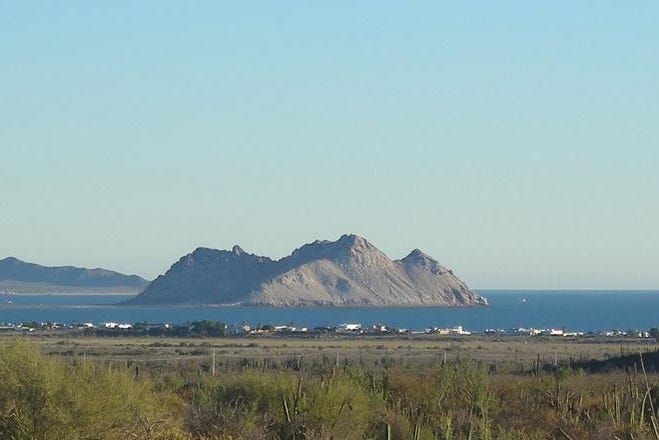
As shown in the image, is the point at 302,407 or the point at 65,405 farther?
the point at 302,407

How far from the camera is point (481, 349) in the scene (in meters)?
93.1

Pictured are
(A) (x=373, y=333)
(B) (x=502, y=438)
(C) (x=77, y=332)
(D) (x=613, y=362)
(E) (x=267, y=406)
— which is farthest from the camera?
(A) (x=373, y=333)

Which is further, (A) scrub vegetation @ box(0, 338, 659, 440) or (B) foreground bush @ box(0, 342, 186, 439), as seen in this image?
(A) scrub vegetation @ box(0, 338, 659, 440)

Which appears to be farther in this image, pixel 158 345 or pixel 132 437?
pixel 158 345

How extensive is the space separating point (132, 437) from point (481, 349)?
70865mm

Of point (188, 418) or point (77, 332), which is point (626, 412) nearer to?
point (188, 418)

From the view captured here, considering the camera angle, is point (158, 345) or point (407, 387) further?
point (158, 345)

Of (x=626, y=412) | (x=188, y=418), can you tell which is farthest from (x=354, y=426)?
(x=626, y=412)

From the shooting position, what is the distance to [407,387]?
37062 mm

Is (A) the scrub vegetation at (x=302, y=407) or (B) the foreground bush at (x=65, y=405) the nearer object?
(B) the foreground bush at (x=65, y=405)

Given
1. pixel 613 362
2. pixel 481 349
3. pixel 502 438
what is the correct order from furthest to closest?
pixel 481 349
pixel 613 362
pixel 502 438

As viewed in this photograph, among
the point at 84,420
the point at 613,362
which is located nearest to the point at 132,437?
the point at 84,420

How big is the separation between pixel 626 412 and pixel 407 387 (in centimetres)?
829

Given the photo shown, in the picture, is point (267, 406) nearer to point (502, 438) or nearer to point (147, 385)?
point (147, 385)
